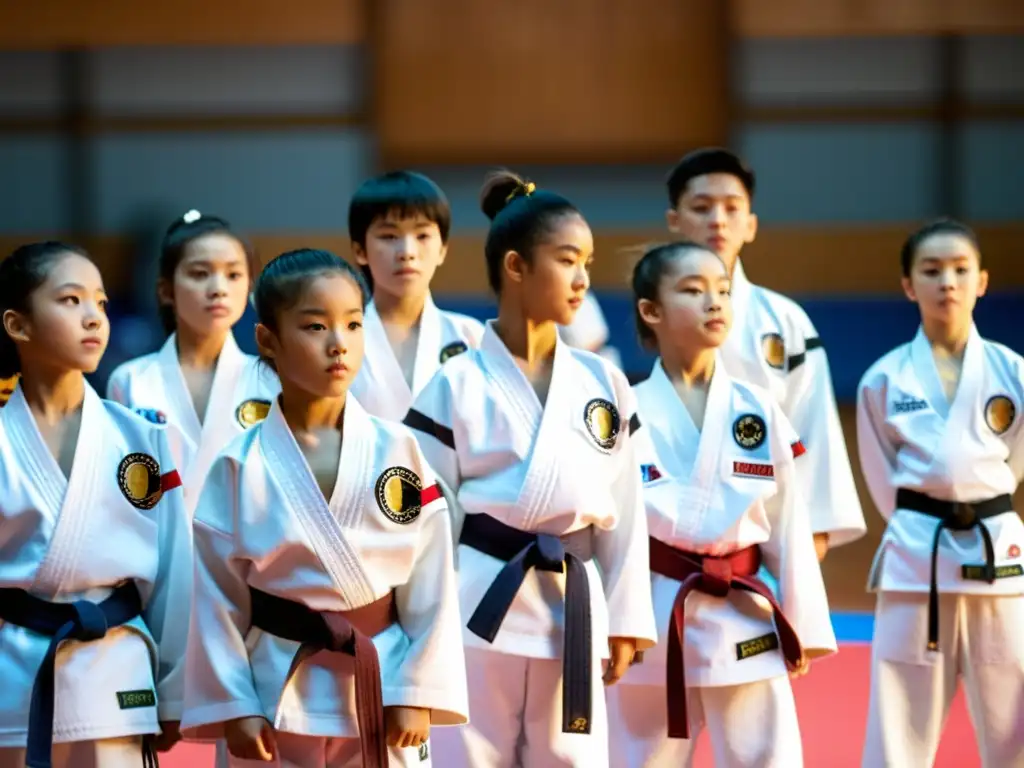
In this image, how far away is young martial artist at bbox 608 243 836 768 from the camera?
3633mm

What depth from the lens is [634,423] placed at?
11.6 ft

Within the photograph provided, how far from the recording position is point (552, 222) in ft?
11.3

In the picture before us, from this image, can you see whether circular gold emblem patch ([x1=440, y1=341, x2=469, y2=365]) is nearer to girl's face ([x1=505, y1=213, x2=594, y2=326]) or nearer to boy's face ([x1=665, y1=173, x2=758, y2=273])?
boy's face ([x1=665, y1=173, x2=758, y2=273])

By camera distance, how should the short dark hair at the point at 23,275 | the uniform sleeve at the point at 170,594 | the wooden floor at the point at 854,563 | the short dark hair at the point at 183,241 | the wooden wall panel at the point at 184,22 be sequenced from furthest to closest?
1. the wooden wall panel at the point at 184,22
2. the wooden floor at the point at 854,563
3. the short dark hair at the point at 183,241
4. the short dark hair at the point at 23,275
5. the uniform sleeve at the point at 170,594

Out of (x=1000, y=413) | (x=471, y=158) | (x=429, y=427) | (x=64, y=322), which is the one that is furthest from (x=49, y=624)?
(x=471, y=158)

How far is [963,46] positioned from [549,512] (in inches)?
302

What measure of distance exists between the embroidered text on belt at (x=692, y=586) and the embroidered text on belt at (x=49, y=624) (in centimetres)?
115

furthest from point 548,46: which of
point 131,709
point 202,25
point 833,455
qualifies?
point 131,709

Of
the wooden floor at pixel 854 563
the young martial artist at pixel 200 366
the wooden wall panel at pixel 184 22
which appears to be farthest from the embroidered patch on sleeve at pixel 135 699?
the wooden wall panel at pixel 184 22

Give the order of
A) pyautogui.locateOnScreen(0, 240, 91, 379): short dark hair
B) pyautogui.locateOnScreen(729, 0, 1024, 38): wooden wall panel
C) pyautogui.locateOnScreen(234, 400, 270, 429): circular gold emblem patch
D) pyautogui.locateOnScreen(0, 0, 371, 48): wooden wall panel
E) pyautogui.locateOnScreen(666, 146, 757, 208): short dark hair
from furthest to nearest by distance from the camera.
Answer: pyautogui.locateOnScreen(0, 0, 371, 48): wooden wall panel, pyautogui.locateOnScreen(729, 0, 1024, 38): wooden wall panel, pyautogui.locateOnScreen(666, 146, 757, 208): short dark hair, pyautogui.locateOnScreen(234, 400, 270, 429): circular gold emblem patch, pyautogui.locateOnScreen(0, 240, 91, 379): short dark hair

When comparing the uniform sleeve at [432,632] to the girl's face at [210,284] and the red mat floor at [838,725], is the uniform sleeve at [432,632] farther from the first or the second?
the red mat floor at [838,725]

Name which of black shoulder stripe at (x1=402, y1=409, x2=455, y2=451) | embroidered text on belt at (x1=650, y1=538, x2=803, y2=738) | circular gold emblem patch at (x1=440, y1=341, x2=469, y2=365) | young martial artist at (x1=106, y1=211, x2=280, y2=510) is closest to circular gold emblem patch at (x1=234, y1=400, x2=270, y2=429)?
young martial artist at (x1=106, y1=211, x2=280, y2=510)

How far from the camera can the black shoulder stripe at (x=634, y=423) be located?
139 inches

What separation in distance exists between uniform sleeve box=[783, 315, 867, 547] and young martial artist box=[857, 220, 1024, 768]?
4.7 inches
